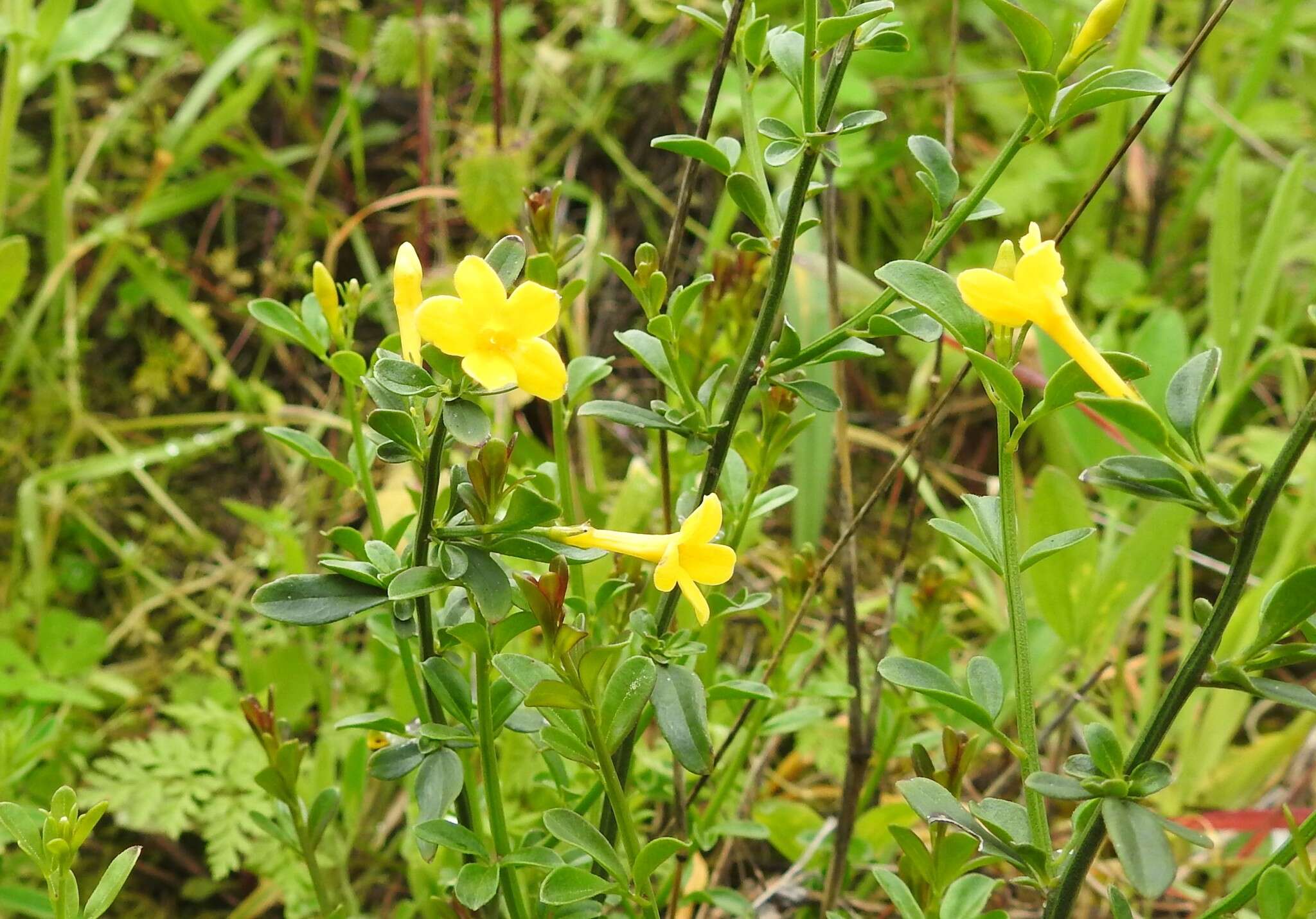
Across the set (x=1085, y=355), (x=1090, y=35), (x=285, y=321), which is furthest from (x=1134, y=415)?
(x=285, y=321)

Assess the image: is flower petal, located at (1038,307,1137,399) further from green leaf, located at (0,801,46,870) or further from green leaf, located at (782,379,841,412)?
green leaf, located at (0,801,46,870)

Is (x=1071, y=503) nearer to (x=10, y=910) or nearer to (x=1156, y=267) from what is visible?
(x=1156, y=267)

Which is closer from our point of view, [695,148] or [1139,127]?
[695,148]

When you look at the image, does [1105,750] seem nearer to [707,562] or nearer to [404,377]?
[707,562]

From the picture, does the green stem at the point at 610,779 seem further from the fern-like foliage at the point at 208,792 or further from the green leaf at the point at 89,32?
the green leaf at the point at 89,32

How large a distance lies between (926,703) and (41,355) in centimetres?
160

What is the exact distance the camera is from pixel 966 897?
0.75 m

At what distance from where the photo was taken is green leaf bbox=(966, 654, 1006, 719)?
70 cm

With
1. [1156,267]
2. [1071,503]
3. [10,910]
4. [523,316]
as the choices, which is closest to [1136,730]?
[1071,503]

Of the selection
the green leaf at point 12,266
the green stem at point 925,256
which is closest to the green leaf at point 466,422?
the green stem at point 925,256

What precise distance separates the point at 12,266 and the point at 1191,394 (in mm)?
1515

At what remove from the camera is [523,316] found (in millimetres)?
572

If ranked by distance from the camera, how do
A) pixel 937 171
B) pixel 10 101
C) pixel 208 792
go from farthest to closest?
1. pixel 10 101
2. pixel 208 792
3. pixel 937 171

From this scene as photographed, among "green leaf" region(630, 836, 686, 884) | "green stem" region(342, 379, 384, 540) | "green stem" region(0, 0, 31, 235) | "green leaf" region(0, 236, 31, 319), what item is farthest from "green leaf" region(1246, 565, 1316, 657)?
"green stem" region(0, 0, 31, 235)
